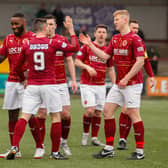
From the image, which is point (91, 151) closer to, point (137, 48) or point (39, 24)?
point (137, 48)

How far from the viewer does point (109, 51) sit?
10.1 m

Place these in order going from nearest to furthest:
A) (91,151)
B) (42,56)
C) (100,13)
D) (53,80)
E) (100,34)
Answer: (42,56), (53,80), (91,151), (100,34), (100,13)

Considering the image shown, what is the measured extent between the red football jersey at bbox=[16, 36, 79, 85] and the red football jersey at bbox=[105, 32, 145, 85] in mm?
797

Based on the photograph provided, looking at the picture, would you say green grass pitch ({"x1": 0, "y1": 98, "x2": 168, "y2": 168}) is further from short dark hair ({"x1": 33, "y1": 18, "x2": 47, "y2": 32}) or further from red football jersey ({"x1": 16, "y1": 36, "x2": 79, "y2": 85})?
short dark hair ({"x1": 33, "y1": 18, "x2": 47, "y2": 32})

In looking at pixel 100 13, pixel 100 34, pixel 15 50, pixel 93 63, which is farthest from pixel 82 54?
pixel 100 13

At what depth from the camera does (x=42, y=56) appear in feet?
30.8

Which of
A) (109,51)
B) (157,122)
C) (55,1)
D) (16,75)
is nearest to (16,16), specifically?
(16,75)

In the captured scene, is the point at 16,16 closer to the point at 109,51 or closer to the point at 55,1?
the point at 109,51

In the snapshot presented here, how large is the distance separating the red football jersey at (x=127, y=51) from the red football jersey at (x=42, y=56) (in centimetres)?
80

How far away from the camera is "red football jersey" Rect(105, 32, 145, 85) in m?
9.73

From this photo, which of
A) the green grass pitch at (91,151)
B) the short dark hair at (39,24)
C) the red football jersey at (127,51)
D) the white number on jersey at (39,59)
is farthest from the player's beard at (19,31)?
the green grass pitch at (91,151)

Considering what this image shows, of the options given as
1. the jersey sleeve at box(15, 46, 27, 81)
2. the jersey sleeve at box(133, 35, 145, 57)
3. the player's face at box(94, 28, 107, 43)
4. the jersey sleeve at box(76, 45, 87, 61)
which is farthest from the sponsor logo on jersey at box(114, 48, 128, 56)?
the jersey sleeve at box(76, 45, 87, 61)

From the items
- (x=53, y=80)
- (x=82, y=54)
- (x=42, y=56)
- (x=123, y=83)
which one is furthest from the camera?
(x=82, y=54)

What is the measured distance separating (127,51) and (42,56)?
1316mm
